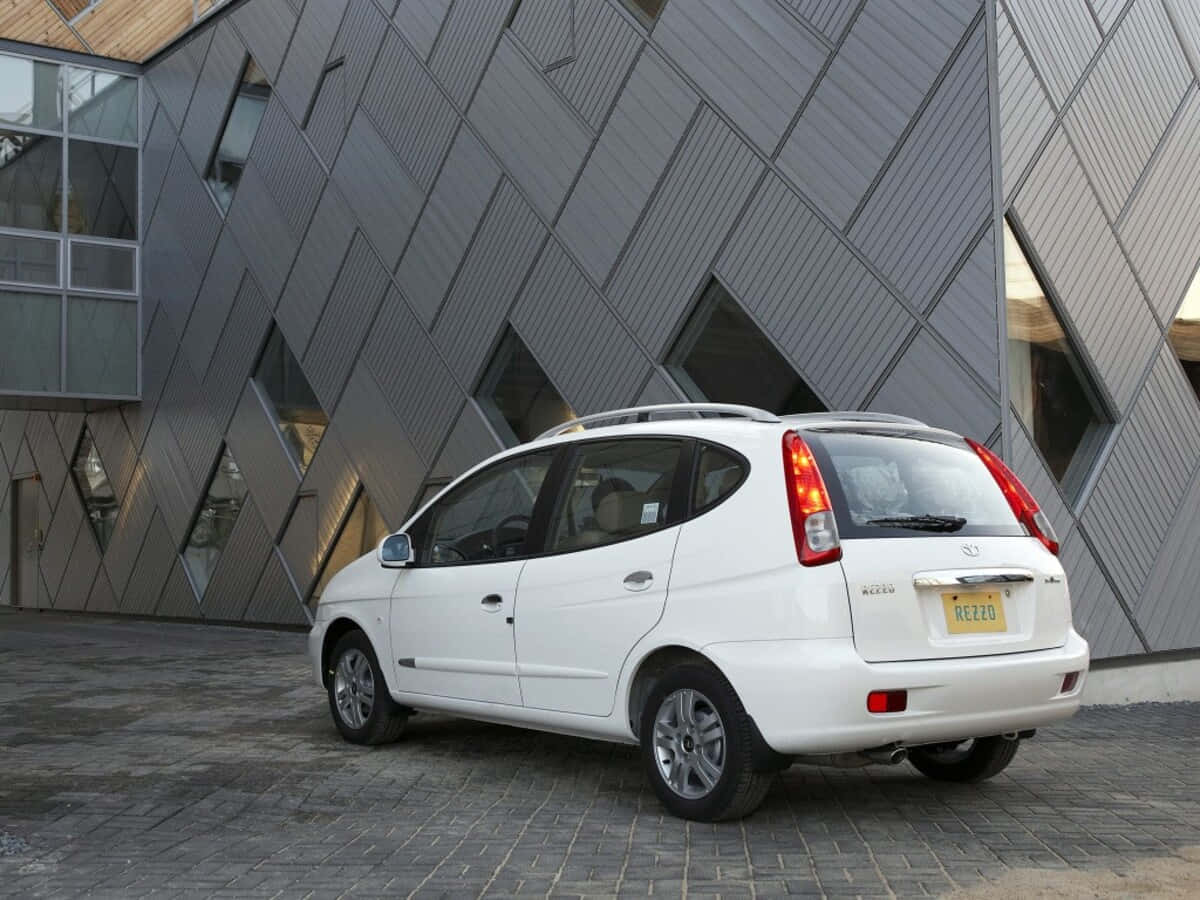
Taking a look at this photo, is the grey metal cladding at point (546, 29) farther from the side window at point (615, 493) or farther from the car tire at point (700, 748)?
the car tire at point (700, 748)

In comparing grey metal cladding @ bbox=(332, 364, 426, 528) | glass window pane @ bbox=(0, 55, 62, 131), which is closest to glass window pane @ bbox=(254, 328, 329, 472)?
grey metal cladding @ bbox=(332, 364, 426, 528)

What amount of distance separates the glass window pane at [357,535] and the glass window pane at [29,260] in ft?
26.9

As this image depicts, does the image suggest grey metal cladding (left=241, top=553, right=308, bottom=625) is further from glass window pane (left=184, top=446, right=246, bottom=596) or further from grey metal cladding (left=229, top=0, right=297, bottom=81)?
grey metal cladding (left=229, top=0, right=297, bottom=81)

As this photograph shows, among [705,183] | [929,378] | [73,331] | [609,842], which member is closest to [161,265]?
[73,331]

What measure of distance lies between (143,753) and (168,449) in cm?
1469

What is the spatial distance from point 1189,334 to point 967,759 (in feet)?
21.1

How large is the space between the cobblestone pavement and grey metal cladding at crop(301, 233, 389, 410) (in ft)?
27.8

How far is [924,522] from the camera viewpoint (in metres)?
5.54

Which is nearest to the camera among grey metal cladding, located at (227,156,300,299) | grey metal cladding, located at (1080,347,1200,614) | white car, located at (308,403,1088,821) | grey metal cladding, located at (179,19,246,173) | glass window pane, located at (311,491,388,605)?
white car, located at (308,403,1088,821)

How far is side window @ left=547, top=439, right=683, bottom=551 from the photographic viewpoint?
19.7 ft

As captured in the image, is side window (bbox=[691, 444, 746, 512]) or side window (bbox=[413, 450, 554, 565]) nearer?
side window (bbox=[691, 444, 746, 512])

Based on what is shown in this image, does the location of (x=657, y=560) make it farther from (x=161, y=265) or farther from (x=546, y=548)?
(x=161, y=265)

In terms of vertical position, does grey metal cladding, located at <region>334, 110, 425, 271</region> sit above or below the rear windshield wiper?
above

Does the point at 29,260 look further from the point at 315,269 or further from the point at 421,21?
the point at 421,21
